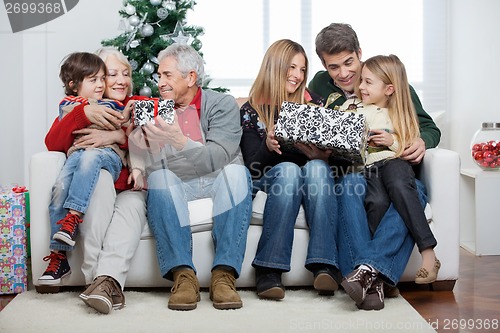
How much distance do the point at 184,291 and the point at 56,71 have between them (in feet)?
7.92

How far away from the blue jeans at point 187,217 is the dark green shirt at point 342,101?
2.07 ft

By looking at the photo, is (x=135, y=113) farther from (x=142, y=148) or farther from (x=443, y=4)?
(x=443, y=4)

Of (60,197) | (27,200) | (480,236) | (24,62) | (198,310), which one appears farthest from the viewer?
(24,62)

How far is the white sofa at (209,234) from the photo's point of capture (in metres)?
2.62

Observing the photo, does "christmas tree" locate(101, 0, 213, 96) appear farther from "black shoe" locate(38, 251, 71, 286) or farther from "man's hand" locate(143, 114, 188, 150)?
"black shoe" locate(38, 251, 71, 286)

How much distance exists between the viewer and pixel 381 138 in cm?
268

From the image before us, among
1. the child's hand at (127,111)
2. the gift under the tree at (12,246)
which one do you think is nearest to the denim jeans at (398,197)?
the child's hand at (127,111)

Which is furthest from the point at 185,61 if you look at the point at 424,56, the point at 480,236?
the point at 424,56

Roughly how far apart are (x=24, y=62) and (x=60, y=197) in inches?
80.5

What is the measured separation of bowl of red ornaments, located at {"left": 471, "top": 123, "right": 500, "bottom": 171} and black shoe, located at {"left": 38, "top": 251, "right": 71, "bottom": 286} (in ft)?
7.16

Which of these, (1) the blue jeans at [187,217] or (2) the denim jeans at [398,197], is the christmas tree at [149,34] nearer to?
(1) the blue jeans at [187,217]

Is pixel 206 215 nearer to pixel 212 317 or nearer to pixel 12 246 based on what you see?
pixel 212 317

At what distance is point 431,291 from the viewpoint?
2744mm

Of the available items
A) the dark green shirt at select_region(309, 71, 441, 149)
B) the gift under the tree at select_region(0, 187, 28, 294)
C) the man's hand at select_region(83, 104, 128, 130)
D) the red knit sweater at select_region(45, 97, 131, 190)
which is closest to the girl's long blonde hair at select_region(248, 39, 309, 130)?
the dark green shirt at select_region(309, 71, 441, 149)
